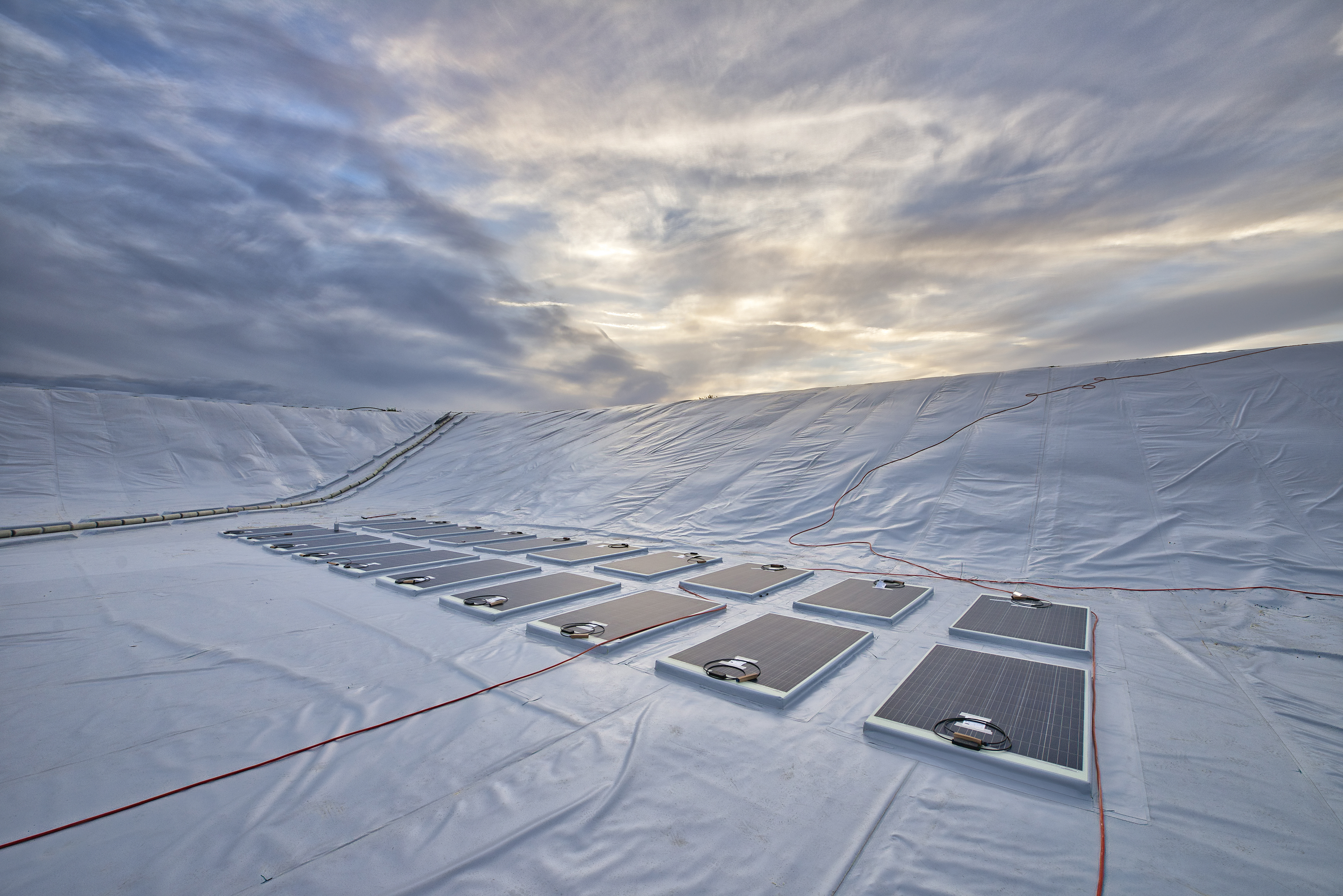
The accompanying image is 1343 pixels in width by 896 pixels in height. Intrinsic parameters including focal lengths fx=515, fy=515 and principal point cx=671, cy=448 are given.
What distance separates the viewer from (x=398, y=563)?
13.8 feet

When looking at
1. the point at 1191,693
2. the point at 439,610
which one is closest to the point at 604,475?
the point at 439,610

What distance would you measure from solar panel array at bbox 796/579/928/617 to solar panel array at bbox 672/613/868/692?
0.97ft

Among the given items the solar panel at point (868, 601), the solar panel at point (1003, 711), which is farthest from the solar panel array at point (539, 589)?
the solar panel at point (1003, 711)

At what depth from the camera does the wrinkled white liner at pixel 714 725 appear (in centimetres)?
117

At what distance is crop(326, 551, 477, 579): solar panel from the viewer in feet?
12.8

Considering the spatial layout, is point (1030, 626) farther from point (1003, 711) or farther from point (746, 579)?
point (746, 579)

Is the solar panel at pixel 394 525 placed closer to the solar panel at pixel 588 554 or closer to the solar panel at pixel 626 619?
the solar panel at pixel 588 554

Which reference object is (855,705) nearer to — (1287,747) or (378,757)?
(1287,747)

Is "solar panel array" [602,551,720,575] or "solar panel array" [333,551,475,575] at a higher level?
"solar panel array" [602,551,720,575]

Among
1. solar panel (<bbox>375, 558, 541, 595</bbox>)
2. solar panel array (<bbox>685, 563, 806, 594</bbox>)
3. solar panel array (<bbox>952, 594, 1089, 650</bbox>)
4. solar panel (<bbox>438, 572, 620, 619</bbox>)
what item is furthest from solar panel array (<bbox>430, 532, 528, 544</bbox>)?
solar panel array (<bbox>952, 594, 1089, 650</bbox>)

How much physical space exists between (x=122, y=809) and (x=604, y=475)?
593 centimetres

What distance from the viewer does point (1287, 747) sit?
161 cm

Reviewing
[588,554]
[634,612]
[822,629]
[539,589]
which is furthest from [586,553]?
[822,629]

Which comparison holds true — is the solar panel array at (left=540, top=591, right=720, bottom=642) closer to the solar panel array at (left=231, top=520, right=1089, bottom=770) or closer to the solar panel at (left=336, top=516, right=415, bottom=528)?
the solar panel array at (left=231, top=520, right=1089, bottom=770)
